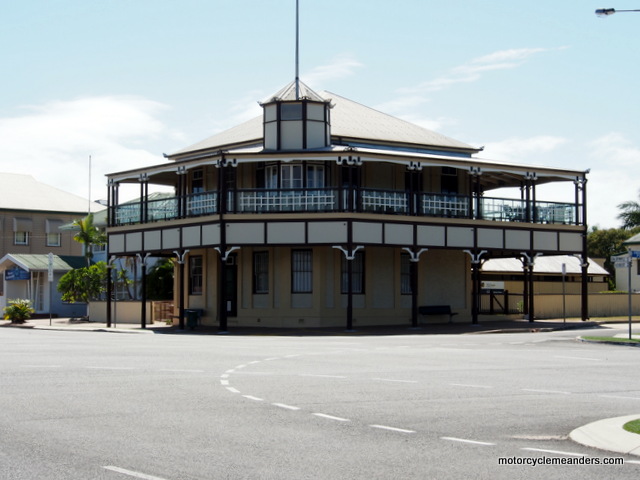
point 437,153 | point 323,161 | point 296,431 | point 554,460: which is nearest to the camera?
point 554,460

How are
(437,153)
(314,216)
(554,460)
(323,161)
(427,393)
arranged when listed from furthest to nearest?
1. (437,153)
2. (323,161)
3. (314,216)
4. (427,393)
5. (554,460)

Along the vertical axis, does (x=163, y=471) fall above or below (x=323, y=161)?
below

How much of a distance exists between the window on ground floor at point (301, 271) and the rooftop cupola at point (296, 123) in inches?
172

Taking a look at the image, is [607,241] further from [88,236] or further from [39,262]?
[39,262]

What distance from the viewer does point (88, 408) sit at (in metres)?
12.2

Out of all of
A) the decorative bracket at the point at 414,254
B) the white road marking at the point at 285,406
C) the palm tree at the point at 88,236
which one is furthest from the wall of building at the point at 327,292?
the white road marking at the point at 285,406

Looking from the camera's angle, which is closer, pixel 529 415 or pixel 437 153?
pixel 529 415

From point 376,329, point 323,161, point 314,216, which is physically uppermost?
point 323,161

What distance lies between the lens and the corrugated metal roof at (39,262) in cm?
5469

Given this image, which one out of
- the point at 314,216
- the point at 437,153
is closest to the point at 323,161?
the point at 314,216

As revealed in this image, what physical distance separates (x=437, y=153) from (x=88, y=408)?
31.7 m

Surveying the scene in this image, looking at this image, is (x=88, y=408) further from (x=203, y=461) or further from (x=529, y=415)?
(x=529, y=415)

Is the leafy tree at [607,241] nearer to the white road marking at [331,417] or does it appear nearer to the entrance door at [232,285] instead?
the entrance door at [232,285]

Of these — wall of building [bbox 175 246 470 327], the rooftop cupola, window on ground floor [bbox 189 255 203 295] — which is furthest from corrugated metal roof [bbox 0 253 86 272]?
the rooftop cupola
